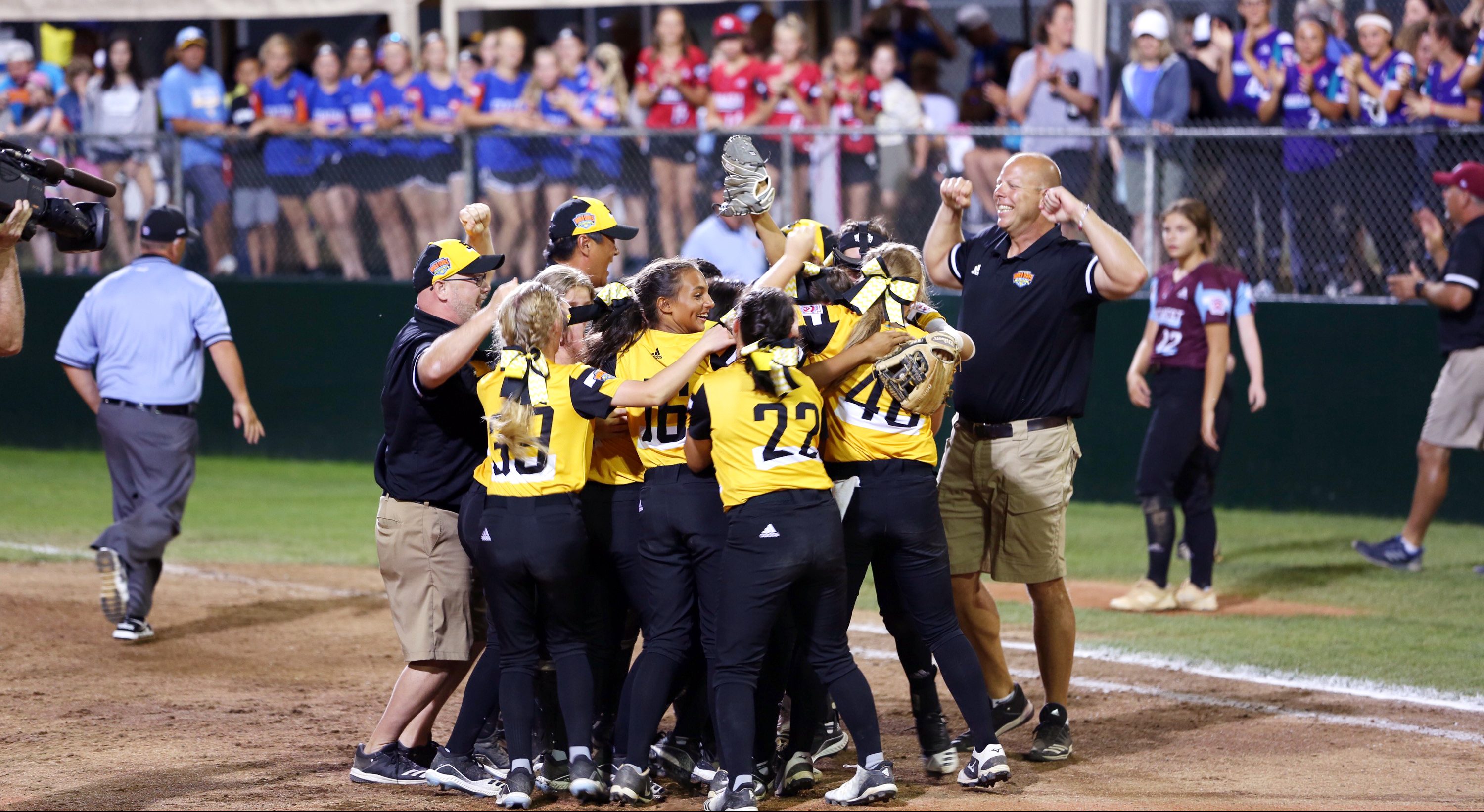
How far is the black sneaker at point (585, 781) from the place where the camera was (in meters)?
5.15

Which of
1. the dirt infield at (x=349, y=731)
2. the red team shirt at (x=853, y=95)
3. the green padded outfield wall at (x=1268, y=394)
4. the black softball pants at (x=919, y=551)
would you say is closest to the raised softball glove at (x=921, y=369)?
the black softball pants at (x=919, y=551)

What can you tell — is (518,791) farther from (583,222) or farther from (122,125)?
(122,125)

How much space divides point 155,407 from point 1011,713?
4769mm

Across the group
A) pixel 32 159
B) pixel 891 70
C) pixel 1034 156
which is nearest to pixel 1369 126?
pixel 891 70

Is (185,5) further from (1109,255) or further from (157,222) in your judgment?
(1109,255)

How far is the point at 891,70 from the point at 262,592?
6583 mm

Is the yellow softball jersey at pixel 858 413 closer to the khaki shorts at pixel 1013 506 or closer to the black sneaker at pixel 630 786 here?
the khaki shorts at pixel 1013 506

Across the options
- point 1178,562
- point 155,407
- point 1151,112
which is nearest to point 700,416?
point 155,407

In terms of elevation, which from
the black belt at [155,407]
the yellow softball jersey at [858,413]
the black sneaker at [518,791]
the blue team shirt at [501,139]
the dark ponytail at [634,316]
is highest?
the blue team shirt at [501,139]

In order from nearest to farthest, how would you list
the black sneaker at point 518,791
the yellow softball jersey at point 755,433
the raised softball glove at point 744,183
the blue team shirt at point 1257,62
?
the yellow softball jersey at point 755,433 < the black sneaker at point 518,791 < the raised softball glove at point 744,183 < the blue team shirt at point 1257,62

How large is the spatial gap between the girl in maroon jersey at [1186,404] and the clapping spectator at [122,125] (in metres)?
9.69

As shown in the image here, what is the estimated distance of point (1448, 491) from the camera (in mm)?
11078

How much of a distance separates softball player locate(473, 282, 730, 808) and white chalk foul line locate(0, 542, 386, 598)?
4.32m

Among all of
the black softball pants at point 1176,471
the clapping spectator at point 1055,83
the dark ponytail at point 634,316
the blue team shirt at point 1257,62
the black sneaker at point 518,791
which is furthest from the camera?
the clapping spectator at point 1055,83
